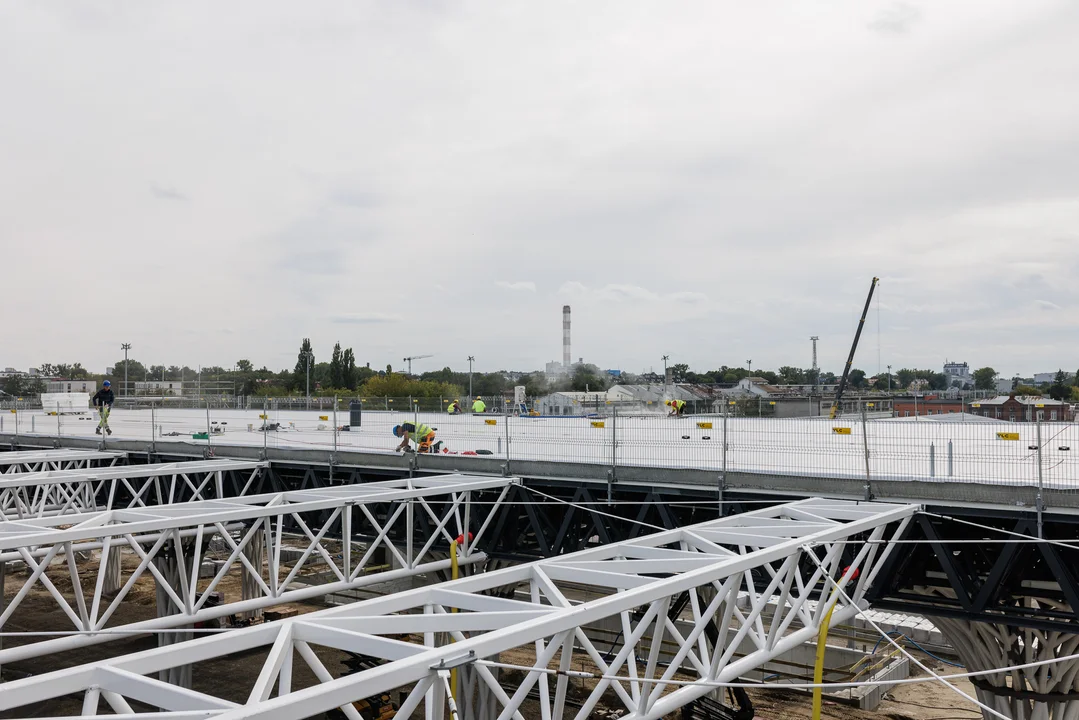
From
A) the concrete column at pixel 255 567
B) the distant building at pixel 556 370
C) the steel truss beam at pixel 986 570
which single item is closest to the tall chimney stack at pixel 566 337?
the distant building at pixel 556 370

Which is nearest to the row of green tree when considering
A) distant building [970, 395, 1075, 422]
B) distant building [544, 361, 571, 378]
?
distant building [544, 361, 571, 378]

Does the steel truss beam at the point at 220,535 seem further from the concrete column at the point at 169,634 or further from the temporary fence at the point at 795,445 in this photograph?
the temporary fence at the point at 795,445

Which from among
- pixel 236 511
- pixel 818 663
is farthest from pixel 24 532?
pixel 818 663

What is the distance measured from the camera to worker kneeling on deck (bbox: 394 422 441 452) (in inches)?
1050

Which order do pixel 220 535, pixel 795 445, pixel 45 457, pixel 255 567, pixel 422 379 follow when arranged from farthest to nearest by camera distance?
1. pixel 422 379
2. pixel 255 567
3. pixel 45 457
4. pixel 795 445
5. pixel 220 535

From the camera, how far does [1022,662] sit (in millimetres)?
20141

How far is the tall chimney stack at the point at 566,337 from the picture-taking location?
5271 inches

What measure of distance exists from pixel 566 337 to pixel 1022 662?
4620 inches

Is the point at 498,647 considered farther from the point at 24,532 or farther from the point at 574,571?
the point at 24,532

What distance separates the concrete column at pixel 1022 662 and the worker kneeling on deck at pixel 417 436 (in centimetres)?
1424

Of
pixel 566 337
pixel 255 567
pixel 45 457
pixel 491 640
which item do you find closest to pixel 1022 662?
pixel 491 640

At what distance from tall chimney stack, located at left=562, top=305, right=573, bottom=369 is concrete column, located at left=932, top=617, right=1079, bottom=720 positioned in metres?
111

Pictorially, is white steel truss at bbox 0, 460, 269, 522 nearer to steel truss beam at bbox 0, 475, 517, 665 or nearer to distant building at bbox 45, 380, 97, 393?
steel truss beam at bbox 0, 475, 517, 665

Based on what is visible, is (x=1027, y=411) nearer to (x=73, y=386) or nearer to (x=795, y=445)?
(x=795, y=445)
